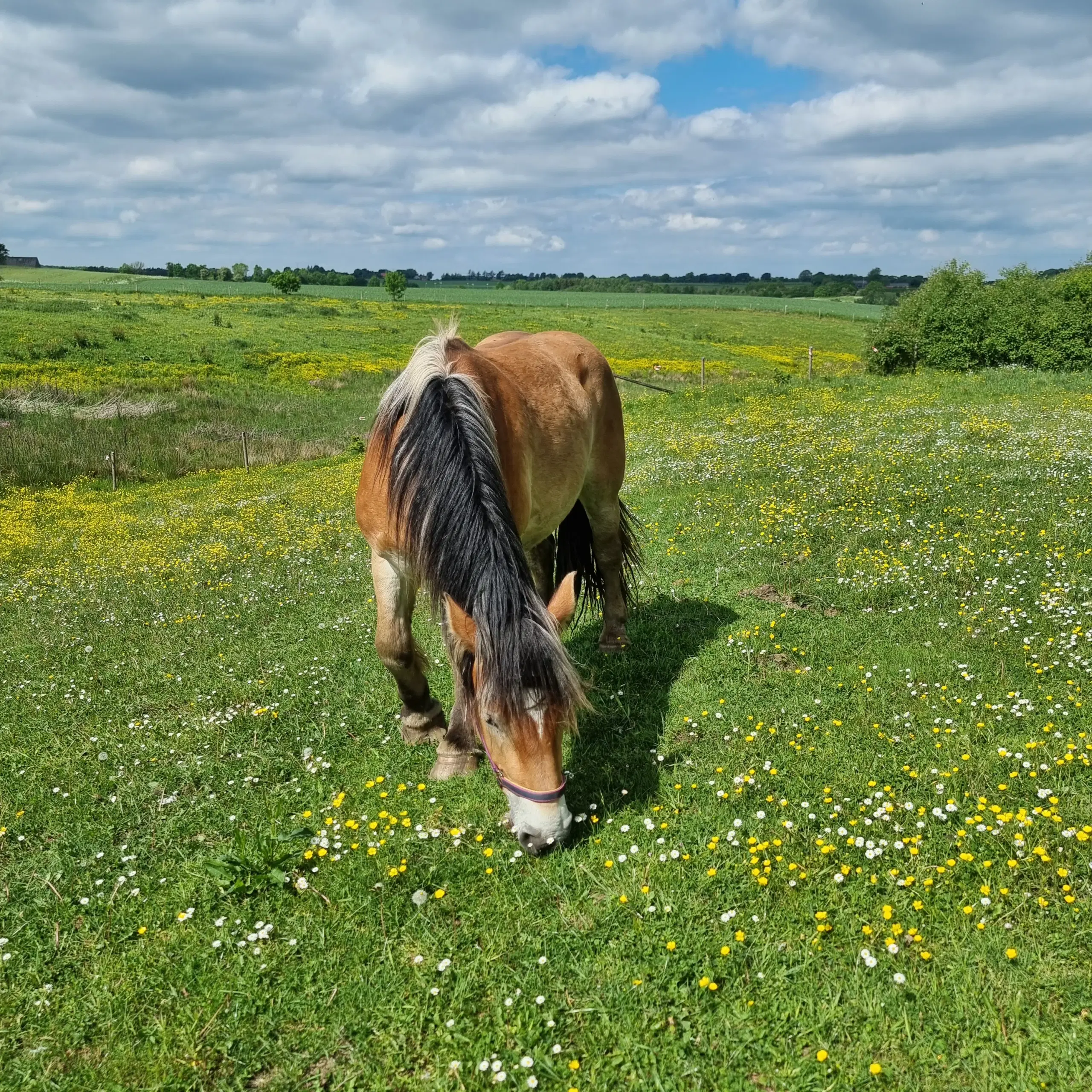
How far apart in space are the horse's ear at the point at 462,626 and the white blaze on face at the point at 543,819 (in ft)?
2.68

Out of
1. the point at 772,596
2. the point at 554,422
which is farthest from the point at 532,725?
the point at 772,596

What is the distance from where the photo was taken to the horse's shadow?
16.1ft

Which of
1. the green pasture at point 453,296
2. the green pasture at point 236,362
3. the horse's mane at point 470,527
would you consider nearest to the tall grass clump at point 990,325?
the green pasture at point 236,362

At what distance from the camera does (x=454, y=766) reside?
5.19 metres

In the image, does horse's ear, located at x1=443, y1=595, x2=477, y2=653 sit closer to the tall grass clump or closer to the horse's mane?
the horse's mane

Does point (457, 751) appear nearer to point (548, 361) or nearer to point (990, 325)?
point (548, 361)

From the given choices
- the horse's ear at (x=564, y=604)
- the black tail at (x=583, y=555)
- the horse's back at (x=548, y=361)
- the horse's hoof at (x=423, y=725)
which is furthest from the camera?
the black tail at (x=583, y=555)

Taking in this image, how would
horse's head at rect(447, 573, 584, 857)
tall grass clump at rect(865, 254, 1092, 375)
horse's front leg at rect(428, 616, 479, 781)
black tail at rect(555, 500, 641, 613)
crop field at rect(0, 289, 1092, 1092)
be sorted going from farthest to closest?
tall grass clump at rect(865, 254, 1092, 375) < black tail at rect(555, 500, 641, 613) < horse's front leg at rect(428, 616, 479, 781) < horse's head at rect(447, 573, 584, 857) < crop field at rect(0, 289, 1092, 1092)

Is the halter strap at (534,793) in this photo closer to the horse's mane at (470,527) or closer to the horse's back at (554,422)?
the horse's mane at (470,527)

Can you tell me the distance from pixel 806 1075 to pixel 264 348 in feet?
185

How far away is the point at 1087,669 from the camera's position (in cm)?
544

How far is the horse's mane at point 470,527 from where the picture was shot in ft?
12.6

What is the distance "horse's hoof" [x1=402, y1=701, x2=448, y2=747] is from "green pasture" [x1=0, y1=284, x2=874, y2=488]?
5745 millimetres

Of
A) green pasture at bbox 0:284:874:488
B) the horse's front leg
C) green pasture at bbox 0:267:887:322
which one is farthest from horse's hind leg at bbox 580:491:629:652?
green pasture at bbox 0:267:887:322
